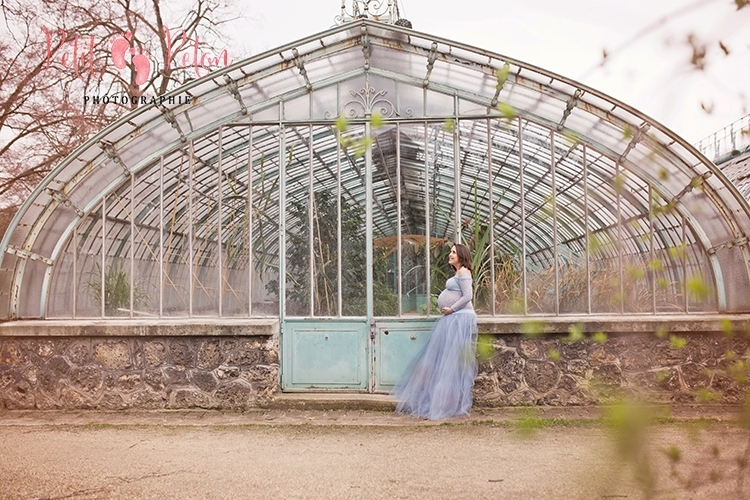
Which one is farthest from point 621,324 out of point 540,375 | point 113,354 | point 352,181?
point 113,354

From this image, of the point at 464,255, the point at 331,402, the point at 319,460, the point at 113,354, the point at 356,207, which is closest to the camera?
the point at 319,460

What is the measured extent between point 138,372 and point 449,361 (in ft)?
10.1

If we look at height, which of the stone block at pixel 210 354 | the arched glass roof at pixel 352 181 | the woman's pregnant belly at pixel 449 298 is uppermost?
the arched glass roof at pixel 352 181

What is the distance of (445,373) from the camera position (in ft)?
21.6

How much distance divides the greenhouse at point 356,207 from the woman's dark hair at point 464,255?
48 cm

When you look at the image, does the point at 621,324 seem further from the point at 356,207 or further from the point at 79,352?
the point at 79,352

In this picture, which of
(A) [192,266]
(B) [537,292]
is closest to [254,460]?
(A) [192,266]

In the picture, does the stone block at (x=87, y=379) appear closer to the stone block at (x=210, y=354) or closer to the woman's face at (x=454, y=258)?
the stone block at (x=210, y=354)

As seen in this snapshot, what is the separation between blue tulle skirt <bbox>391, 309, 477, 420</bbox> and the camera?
6539 millimetres

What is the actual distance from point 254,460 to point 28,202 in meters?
Answer: 3.87

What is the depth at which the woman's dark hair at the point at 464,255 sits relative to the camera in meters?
6.73

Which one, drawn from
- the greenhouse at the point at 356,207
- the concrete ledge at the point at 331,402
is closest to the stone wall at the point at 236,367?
the concrete ledge at the point at 331,402

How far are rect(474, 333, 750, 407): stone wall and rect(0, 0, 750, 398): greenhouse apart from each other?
381 mm

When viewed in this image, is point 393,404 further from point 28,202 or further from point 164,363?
point 28,202
